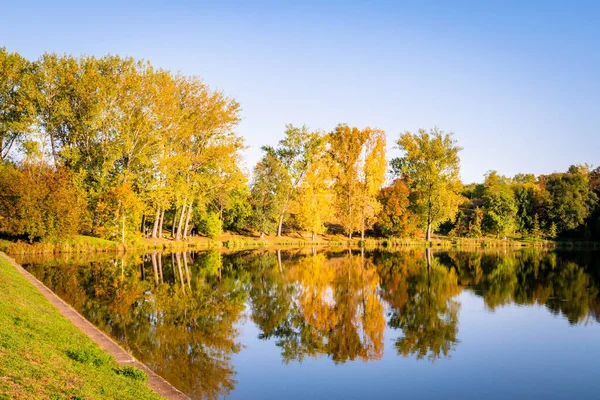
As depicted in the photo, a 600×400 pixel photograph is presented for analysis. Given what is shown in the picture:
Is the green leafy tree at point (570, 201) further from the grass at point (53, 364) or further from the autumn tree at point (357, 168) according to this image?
the grass at point (53, 364)

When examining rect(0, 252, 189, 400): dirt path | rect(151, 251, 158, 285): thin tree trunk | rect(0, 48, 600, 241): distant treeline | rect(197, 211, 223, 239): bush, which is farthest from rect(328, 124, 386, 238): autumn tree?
rect(0, 252, 189, 400): dirt path

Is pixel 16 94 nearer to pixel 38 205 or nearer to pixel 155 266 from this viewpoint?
pixel 38 205

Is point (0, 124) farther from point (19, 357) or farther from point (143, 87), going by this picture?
→ point (19, 357)

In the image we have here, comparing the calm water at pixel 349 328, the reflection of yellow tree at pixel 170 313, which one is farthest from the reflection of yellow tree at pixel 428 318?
the reflection of yellow tree at pixel 170 313

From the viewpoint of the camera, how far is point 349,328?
1728cm

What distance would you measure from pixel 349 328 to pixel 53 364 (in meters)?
10.6

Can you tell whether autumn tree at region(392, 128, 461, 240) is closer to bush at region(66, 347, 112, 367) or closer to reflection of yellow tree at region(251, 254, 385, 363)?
reflection of yellow tree at region(251, 254, 385, 363)

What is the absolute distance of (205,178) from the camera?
164 ft

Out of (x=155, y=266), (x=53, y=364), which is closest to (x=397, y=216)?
(x=155, y=266)

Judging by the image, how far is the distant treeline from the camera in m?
42.9

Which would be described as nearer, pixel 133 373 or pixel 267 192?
pixel 133 373

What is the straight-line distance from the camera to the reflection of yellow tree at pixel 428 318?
15.1 m

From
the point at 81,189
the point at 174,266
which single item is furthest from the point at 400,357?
the point at 81,189

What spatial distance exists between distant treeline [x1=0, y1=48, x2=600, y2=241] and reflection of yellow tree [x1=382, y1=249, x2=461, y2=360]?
1067 inches
